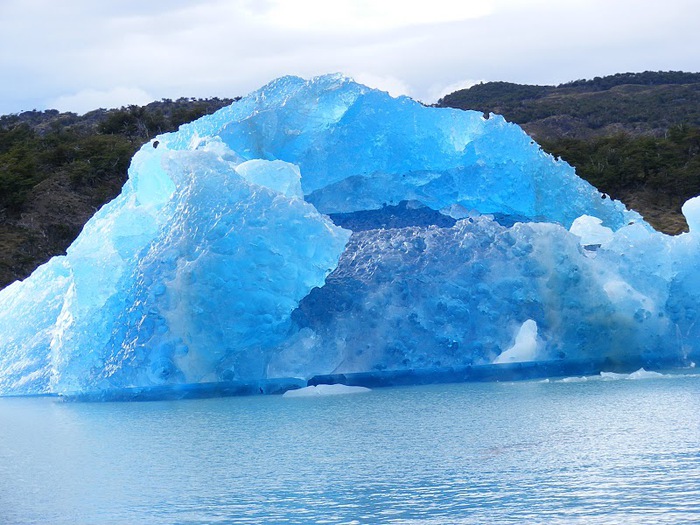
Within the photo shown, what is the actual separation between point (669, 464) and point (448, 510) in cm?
133

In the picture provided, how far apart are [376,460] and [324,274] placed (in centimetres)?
375

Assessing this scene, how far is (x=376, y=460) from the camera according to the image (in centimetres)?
579

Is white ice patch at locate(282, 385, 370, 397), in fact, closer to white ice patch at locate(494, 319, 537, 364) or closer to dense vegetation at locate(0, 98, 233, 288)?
white ice patch at locate(494, 319, 537, 364)

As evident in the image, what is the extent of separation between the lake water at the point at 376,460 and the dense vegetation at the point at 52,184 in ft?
45.5

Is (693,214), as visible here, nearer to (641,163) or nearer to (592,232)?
(592,232)


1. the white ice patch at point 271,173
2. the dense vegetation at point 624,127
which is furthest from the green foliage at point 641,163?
the white ice patch at point 271,173

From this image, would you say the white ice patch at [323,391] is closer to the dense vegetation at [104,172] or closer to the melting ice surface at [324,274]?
the melting ice surface at [324,274]

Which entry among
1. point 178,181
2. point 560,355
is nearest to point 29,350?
point 178,181

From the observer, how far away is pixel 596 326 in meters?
10.2

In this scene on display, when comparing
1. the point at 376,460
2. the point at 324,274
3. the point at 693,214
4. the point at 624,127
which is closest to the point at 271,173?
the point at 324,274

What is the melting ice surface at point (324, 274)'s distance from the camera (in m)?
9.28

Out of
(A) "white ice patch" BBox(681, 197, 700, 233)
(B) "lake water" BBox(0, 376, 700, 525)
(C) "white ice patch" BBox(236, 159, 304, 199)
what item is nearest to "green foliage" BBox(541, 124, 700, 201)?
(A) "white ice patch" BBox(681, 197, 700, 233)

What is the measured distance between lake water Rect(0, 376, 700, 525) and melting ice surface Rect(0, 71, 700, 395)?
80cm

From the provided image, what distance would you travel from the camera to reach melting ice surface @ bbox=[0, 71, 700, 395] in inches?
365
